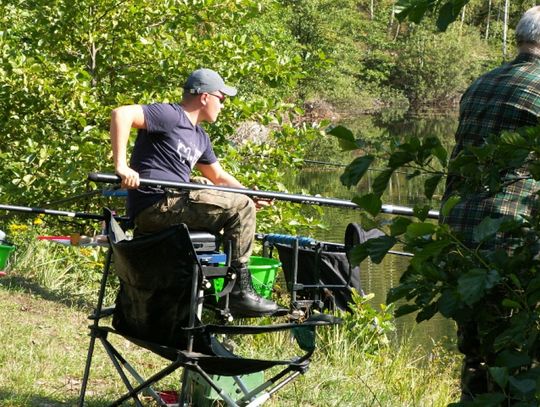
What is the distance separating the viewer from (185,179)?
17.1ft

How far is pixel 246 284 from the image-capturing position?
201 inches

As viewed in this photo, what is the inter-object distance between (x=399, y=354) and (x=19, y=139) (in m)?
3.61

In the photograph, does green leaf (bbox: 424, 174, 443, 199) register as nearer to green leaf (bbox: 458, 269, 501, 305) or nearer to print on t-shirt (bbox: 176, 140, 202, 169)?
green leaf (bbox: 458, 269, 501, 305)

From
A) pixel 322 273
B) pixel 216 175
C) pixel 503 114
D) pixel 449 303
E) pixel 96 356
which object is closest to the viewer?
pixel 449 303

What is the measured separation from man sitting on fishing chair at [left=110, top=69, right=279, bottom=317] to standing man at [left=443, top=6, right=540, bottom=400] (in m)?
1.59

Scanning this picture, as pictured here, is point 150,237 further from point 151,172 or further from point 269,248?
point 269,248

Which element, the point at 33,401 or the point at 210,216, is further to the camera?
the point at 210,216

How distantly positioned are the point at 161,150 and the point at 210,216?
40cm

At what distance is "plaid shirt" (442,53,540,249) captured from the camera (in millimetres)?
3516

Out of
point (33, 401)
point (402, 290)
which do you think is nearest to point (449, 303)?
point (402, 290)

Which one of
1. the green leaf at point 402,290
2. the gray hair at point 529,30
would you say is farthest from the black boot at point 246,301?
the green leaf at point 402,290

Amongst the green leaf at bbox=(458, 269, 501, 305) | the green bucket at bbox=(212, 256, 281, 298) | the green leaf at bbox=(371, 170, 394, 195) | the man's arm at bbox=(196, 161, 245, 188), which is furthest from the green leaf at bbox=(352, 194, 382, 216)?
the green bucket at bbox=(212, 256, 281, 298)

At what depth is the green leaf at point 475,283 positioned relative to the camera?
1719 mm

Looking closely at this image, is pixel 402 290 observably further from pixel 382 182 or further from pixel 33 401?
pixel 33 401
